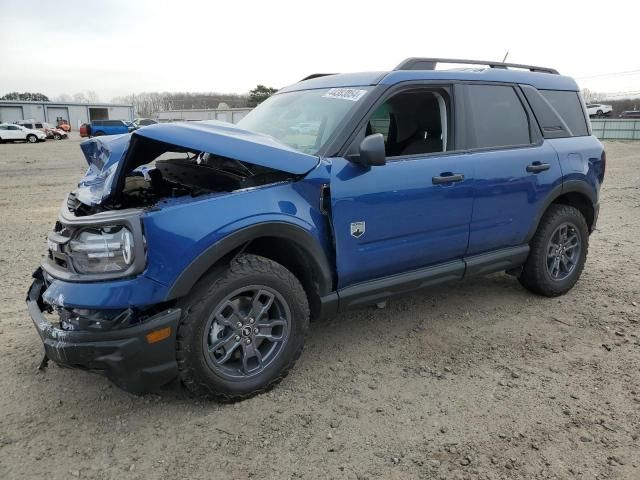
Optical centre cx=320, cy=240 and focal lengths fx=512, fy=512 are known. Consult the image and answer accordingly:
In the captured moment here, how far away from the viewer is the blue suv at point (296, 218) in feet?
8.62

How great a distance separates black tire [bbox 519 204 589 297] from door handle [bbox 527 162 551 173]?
0.47m

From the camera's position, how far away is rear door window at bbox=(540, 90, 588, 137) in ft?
15.4

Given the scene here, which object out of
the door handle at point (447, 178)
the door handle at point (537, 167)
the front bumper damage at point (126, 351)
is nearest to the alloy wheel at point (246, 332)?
the front bumper damage at point (126, 351)

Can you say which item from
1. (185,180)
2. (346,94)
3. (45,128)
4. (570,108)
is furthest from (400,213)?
(45,128)

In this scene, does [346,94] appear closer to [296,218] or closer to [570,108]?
[296,218]

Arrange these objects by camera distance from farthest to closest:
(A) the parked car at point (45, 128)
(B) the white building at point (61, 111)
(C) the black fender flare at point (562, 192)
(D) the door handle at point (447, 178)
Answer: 1. (B) the white building at point (61, 111)
2. (A) the parked car at point (45, 128)
3. (C) the black fender flare at point (562, 192)
4. (D) the door handle at point (447, 178)

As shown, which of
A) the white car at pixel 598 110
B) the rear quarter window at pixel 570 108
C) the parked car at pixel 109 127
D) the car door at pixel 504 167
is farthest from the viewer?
the white car at pixel 598 110

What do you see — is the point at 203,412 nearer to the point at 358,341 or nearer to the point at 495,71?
the point at 358,341

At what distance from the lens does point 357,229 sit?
3.28 meters

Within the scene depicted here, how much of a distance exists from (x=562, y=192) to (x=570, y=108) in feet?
2.95

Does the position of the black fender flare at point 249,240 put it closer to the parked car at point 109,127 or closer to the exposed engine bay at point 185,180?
the exposed engine bay at point 185,180

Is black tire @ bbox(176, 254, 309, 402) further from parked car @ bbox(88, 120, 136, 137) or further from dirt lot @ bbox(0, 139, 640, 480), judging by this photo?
parked car @ bbox(88, 120, 136, 137)

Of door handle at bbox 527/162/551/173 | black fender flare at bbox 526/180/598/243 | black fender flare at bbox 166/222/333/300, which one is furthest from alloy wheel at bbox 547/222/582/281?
black fender flare at bbox 166/222/333/300

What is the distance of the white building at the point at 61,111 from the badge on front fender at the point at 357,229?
67.9 metres
